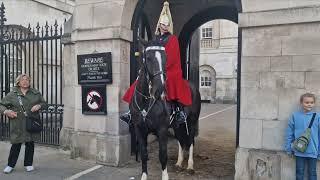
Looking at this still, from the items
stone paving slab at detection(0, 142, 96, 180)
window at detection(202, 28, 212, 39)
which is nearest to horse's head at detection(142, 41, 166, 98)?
stone paving slab at detection(0, 142, 96, 180)

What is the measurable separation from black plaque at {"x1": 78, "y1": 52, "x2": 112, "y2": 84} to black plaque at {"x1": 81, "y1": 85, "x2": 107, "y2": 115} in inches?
5.9

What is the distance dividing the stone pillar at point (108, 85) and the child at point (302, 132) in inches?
135

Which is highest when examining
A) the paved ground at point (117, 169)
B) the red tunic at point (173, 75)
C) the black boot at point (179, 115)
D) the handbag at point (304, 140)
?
the red tunic at point (173, 75)

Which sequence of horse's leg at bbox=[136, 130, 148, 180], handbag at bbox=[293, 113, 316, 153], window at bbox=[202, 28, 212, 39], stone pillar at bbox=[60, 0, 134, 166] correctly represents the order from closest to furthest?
handbag at bbox=[293, 113, 316, 153] → horse's leg at bbox=[136, 130, 148, 180] → stone pillar at bbox=[60, 0, 134, 166] → window at bbox=[202, 28, 212, 39]

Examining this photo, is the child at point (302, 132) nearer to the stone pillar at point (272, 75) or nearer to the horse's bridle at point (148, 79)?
the stone pillar at point (272, 75)

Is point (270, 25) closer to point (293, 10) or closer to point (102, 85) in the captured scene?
point (293, 10)

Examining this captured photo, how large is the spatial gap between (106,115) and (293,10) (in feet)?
13.6

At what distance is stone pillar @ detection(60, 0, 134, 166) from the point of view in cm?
704

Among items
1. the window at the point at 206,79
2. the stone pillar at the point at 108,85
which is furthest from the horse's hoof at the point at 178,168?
the window at the point at 206,79

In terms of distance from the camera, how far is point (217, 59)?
1102 inches

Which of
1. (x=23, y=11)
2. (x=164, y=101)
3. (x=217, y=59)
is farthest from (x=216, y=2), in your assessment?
(x=217, y=59)

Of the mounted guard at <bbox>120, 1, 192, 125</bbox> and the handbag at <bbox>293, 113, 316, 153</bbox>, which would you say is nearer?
the handbag at <bbox>293, 113, 316, 153</bbox>

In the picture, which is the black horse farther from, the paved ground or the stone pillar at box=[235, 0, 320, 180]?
the stone pillar at box=[235, 0, 320, 180]

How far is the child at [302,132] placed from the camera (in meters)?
4.92
